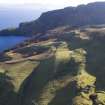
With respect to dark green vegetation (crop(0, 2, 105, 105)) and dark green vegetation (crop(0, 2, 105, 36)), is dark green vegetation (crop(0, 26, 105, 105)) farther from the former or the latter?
dark green vegetation (crop(0, 2, 105, 36))

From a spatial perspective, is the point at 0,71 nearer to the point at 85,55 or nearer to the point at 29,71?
the point at 29,71

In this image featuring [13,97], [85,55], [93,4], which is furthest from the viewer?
[93,4]

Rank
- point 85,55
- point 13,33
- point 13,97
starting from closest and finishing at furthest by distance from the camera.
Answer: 1. point 13,97
2. point 85,55
3. point 13,33

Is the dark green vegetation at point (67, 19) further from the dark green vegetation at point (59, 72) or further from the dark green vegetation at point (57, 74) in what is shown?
the dark green vegetation at point (57, 74)

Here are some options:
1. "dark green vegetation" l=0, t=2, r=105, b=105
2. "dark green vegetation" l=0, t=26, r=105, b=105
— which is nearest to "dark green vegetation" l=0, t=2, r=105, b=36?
"dark green vegetation" l=0, t=2, r=105, b=105

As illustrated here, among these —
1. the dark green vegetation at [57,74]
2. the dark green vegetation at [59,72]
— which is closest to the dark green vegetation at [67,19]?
the dark green vegetation at [59,72]

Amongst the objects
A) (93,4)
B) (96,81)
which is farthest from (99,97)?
(93,4)

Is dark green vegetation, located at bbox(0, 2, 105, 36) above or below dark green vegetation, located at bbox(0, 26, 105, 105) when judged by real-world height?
below
